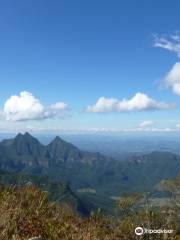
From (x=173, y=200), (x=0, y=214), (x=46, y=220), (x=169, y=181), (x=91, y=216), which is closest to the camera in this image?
(x=0, y=214)

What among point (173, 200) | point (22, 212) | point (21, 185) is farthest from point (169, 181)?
point (22, 212)

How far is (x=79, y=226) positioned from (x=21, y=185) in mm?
3082

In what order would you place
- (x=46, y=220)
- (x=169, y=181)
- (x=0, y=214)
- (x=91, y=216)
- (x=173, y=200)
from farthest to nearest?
1. (x=169, y=181)
2. (x=173, y=200)
3. (x=91, y=216)
4. (x=46, y=220)
5. (x=0, y=214)

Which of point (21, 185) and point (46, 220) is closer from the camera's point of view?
Answer: point (46, 220)

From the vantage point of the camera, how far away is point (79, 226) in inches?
332

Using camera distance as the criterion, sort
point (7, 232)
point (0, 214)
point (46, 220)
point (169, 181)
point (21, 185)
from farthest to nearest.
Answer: point (169, 181) → point (21, 185) → point (46, 220) → point (0, 214) → point (7, 232)

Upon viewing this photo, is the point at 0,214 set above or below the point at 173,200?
above

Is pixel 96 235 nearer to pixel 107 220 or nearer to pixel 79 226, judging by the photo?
pixel 79 226

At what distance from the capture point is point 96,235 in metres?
7.66

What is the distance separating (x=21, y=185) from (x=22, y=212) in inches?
108

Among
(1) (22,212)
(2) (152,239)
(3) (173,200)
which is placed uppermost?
(1) (22,212)

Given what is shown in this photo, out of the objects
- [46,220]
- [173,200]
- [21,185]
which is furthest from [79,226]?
[173,200]

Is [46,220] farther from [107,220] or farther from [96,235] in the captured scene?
[107,220]

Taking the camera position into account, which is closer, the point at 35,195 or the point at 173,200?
the point at 35,195
